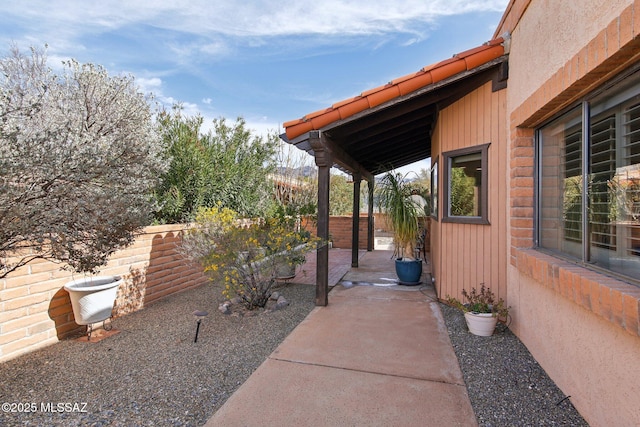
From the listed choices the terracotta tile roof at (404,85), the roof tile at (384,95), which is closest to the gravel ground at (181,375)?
the terracotta tile roof at (404,85)

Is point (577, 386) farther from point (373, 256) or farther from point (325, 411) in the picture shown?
point (373, 256)

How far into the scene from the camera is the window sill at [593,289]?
1636 mm

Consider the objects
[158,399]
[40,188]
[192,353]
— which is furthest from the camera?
[192,353]

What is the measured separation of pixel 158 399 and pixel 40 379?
117 cm

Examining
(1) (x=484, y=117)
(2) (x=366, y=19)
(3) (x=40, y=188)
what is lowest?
(3) (x=40, y=188)

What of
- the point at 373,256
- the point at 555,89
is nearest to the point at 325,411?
the point at 555,89

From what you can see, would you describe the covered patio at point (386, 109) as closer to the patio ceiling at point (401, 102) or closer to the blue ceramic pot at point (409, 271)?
the patio ceiling at point (401, 102)

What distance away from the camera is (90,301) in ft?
11.4

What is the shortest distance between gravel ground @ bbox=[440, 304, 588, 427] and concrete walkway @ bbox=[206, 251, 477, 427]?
0.39 ft

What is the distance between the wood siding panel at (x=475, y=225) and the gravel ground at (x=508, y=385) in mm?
899

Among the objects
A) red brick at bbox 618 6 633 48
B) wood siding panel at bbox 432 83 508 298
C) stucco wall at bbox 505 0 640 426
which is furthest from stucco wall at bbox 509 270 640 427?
red brick at bbox 618 6 633 48

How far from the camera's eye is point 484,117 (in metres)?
4.32

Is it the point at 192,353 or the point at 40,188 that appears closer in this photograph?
the point at 40,188

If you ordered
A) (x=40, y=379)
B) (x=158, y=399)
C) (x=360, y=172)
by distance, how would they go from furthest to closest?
(x=360, y=172)
(x=40, y=379)
(x=158, y=399)
